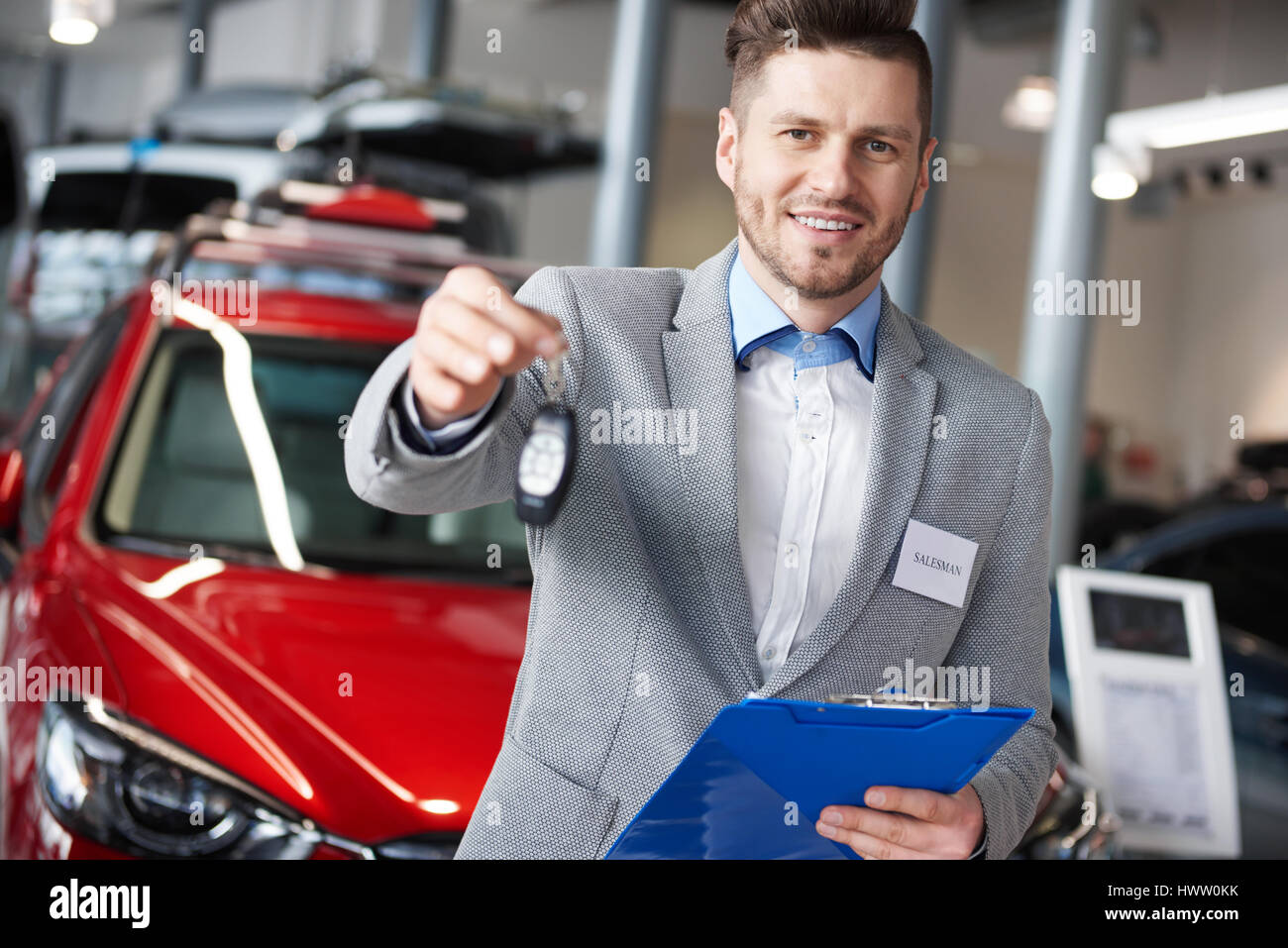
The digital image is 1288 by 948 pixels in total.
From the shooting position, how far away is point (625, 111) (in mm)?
7242

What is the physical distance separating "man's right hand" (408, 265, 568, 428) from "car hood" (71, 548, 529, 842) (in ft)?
2.80

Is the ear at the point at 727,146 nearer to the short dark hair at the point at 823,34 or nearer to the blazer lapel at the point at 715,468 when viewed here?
the short dark hair at the point at 823,34

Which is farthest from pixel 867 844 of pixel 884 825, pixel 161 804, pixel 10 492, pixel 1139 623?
pixel 1139 623

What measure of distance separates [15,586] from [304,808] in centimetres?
89

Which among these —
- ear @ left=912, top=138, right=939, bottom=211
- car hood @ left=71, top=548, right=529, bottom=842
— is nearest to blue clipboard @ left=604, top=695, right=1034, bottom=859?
ear @ left=912, top=138, right=939, bottom=211

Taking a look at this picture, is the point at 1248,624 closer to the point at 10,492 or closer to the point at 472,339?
the point at 10,492

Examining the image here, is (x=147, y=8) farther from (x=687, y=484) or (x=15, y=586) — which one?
(x=687, y=484)

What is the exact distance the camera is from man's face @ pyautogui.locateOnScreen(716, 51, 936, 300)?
1231 millimetres

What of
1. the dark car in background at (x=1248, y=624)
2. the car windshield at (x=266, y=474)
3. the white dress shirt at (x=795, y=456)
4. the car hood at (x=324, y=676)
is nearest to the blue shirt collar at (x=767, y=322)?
the white dress shirt at (x=795, y=456)

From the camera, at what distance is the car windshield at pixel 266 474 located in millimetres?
→ 2299

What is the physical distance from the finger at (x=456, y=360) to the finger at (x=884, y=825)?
45 cm

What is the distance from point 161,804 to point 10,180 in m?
1.05
